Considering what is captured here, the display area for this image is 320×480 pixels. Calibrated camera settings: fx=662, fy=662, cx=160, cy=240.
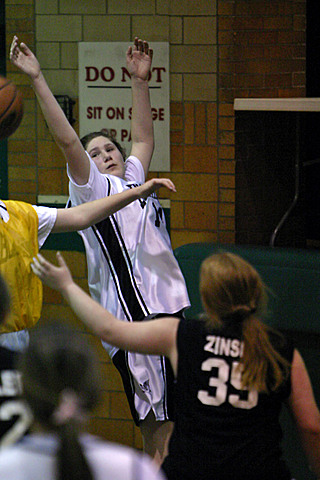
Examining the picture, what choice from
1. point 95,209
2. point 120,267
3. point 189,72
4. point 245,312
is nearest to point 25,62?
point 95,209

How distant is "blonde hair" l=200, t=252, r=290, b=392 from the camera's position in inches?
81.1

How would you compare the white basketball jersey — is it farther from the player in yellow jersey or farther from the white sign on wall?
the white sign on wall

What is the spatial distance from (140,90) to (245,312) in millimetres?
2003

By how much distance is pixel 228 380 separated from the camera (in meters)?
2.08

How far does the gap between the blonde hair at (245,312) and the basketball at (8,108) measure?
1.23m

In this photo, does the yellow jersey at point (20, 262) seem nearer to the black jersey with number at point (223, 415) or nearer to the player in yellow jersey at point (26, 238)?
the player in yellow jersey at point (26, 238)

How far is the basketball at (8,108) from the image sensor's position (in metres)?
2.88

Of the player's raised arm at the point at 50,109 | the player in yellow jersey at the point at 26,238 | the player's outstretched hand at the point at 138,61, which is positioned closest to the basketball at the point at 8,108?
the player's raised arm at the point at 50,109

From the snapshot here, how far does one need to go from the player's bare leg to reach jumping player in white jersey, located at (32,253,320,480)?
134cm

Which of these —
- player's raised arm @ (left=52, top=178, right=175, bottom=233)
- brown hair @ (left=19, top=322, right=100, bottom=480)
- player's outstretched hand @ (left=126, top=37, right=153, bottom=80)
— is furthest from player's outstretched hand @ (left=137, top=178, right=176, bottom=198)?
brown hair @ (left=19, top=322, right=100, bottom=480)

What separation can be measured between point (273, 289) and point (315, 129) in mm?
1347

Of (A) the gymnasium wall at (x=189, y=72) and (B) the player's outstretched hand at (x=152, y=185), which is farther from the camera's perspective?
(A) the gymnasium wall at (x=189, y=72)

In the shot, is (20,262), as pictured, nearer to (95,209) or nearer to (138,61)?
(95,209)

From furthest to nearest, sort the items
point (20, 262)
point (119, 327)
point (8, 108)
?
point (8, 108)
point (20, 262)
point (119, 327)
